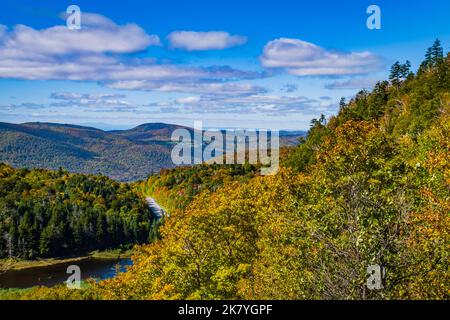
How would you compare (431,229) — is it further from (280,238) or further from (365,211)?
(280,238)

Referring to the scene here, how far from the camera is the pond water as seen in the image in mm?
148000

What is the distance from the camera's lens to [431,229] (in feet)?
67.6

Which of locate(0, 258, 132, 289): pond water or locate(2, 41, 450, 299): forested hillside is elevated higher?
locate(2, 41, 450, 299): forested hillside

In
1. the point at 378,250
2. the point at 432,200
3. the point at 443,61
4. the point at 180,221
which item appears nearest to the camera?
the point at 378,250

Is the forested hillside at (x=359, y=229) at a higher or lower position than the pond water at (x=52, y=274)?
higher

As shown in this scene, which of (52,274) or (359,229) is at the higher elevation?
(359,229)

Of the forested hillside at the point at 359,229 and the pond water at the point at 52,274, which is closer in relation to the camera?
the forested hillside at the point at 359,229

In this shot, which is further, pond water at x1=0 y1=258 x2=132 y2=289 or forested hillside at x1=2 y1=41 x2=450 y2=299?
pond water at x1=0 y1=258 x2=132 y2=289

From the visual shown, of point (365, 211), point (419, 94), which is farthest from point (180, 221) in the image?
point (419, 94)

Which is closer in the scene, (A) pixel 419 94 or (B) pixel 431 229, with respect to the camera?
(B) pixel 431 229

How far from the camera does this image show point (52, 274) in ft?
546

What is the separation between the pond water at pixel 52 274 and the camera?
148m

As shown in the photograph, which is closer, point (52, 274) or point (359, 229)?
point (359, 229)
